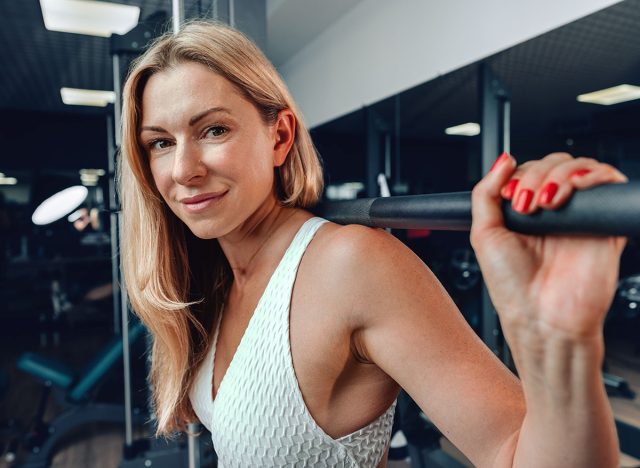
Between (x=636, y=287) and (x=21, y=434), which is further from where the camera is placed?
(x=21, y=434)

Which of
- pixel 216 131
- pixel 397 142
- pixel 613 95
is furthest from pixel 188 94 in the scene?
pixel 397 142

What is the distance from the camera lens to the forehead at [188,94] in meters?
0.78

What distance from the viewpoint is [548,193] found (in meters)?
0.32

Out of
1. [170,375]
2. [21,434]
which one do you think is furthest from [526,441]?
[21,434]

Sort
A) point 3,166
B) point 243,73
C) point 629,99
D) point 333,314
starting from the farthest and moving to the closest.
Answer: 1. point 3,166
2. point 629,99
3. point 243,73
4. point 333,314

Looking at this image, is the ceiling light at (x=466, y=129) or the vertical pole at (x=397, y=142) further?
the vertical pole at (x=397, y=142)

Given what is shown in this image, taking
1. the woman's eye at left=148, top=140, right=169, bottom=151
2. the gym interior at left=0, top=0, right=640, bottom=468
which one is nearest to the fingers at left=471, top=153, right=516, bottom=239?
the woman's eye at left=148, top=140, right=169, bottom=151

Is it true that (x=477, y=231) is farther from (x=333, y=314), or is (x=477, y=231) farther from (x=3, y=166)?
(x=3, y=166)

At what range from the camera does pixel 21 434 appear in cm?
288

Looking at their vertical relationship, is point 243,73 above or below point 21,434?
above

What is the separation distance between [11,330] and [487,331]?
3.63 metres

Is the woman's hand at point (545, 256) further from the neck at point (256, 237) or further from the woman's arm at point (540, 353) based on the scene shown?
the neck at point (256, 237)

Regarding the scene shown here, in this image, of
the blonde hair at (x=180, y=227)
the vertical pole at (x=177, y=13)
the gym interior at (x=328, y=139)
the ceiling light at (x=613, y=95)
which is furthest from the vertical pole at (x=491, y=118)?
the vertical pole at (x=177, y=13)

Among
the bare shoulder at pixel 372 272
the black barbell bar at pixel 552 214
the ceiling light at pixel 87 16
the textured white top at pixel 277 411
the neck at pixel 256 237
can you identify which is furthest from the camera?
the ceiling light at pixel 87 16
